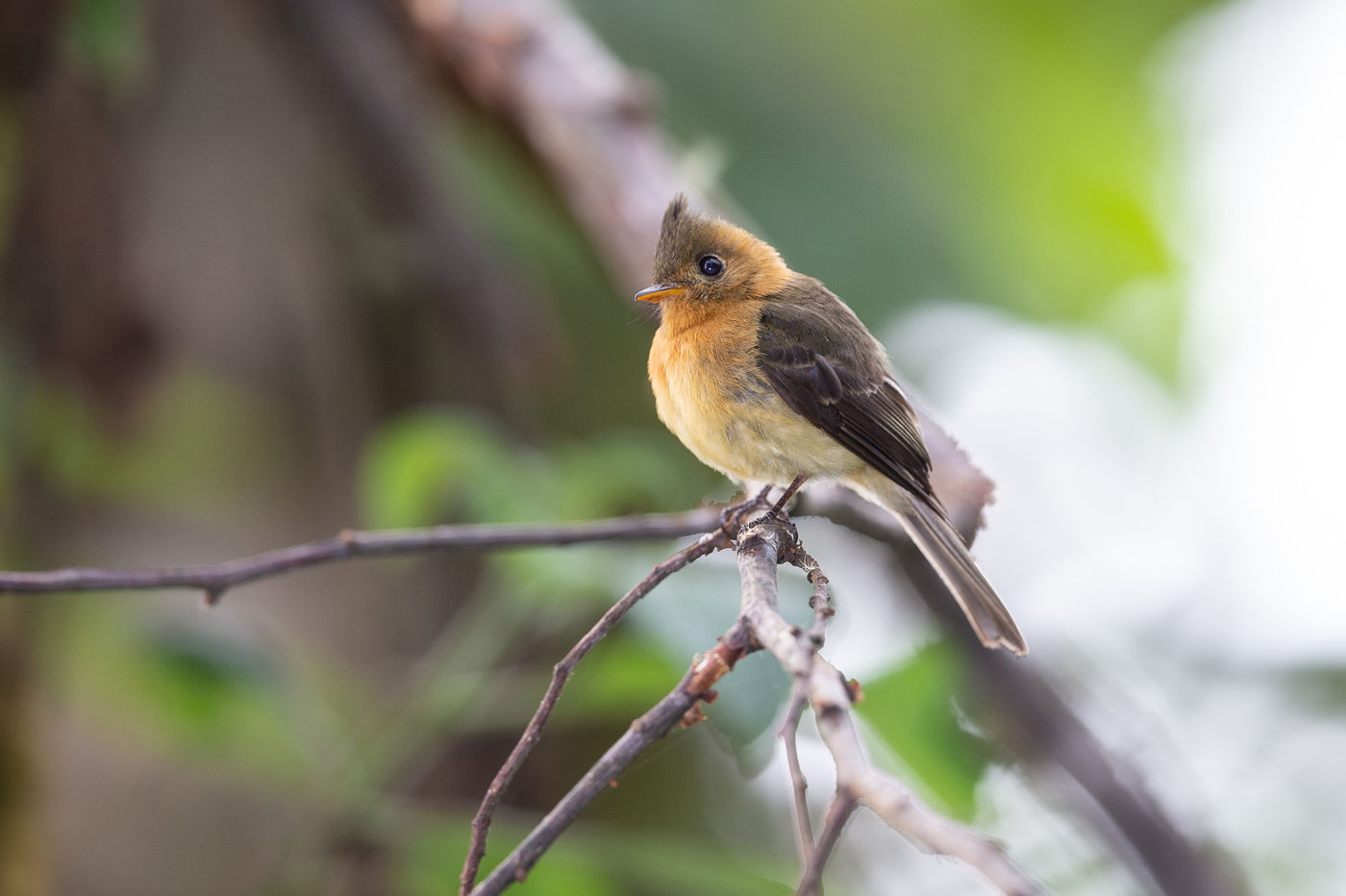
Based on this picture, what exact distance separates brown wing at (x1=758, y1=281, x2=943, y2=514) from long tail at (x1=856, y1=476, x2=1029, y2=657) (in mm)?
112

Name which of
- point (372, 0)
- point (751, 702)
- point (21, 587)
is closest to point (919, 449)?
point (751, 702)

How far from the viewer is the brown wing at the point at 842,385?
8.23ft

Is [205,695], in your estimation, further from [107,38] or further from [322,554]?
[107,38]

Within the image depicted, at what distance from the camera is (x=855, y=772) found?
82cm

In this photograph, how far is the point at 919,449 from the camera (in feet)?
8.31

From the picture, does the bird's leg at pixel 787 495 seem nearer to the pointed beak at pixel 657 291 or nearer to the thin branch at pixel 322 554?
the thin branch at pixel 322 554

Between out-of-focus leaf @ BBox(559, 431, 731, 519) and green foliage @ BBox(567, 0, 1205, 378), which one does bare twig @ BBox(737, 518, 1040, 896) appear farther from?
green foliage @ BBox(567, 0, 1205, 378)

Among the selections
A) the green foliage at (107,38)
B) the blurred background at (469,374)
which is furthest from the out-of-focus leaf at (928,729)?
the green foliage at (107,38)

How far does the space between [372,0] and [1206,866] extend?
347 cm

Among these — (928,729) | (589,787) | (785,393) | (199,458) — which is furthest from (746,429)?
(199,458)

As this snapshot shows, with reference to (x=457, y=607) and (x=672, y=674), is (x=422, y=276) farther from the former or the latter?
(x=672, y=674)

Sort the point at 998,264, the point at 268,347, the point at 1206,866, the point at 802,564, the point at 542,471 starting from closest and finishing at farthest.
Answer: the point at 802,564, the point at 1206,866, the point at 542,471, the point at 268,347, the point at 998,264

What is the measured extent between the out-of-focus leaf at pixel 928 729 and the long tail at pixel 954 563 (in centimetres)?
14

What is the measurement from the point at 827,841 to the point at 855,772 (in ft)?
0.23
